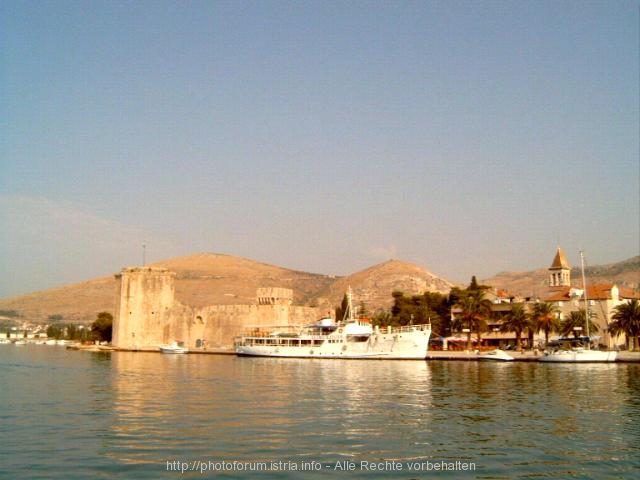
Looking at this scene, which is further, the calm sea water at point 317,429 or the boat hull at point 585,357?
the boat hull at point 585,357

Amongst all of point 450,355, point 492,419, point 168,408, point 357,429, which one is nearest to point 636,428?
point 492,419

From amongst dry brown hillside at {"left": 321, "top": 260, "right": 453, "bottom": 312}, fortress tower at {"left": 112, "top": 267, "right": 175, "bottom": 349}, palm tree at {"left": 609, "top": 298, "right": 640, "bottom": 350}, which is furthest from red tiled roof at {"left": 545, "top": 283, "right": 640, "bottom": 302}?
dry brown hillside at {"left": 321, "top": 260, "right": 453, "bottom": 312}

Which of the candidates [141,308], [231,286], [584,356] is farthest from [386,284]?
[584,356]

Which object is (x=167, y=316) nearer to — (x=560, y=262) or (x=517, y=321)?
(x=517, y=321)

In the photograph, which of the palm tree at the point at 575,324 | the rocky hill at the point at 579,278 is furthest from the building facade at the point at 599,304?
the rocky hill at the point at 579,278

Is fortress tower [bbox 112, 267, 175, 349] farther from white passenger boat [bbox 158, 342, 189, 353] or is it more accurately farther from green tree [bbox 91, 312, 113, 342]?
green tree [bbox 91, 312, 113, 342]

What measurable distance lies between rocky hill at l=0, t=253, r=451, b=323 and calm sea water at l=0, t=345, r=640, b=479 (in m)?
62.0

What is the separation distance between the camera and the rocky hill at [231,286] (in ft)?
297

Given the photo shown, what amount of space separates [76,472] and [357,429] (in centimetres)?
545

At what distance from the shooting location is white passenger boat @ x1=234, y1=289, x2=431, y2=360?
38844 mm

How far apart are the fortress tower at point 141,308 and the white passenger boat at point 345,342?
9597mm

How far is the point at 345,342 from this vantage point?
40.3m

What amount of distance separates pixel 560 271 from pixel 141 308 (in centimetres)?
3473

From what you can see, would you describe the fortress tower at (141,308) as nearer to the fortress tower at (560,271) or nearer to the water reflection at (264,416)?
the water reflection at (264,416)
